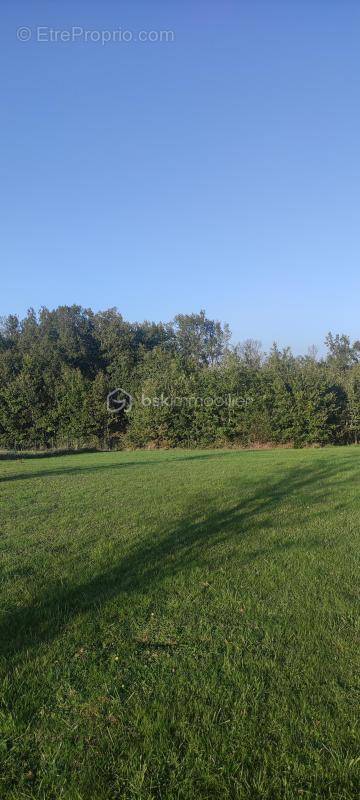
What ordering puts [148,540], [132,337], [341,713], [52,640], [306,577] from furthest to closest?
1. [132,337]
2. [148,540]
3. [306,577]
4. [52,640]
5. [341,713]

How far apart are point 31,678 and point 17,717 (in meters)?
0.36

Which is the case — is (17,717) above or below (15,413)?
below

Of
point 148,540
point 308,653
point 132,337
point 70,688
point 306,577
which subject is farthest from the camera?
point 132,337

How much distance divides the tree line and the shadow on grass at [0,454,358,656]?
1059 inches

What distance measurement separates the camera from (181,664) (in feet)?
9.82

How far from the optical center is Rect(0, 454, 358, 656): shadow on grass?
362 centimetres

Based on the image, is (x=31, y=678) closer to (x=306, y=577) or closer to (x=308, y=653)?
(x=308, y=653)

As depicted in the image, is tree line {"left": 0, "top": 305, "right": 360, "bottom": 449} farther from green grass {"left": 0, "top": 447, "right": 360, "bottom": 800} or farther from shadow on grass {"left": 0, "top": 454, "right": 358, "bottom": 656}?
green grass {"left": 0, "top": 447, "right": 360, "bottom": 800}

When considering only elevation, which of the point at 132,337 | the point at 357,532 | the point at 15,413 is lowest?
the point at 357,532

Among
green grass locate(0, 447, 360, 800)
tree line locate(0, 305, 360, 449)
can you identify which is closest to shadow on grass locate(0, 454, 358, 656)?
green grass locate(0, 447, 360, 800)

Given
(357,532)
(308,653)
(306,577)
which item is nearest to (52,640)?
(308,653)

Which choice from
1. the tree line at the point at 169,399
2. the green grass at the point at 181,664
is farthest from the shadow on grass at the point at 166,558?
the tree line at the point at 169,399

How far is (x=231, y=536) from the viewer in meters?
6.29

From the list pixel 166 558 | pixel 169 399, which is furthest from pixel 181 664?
pixel 169 399
